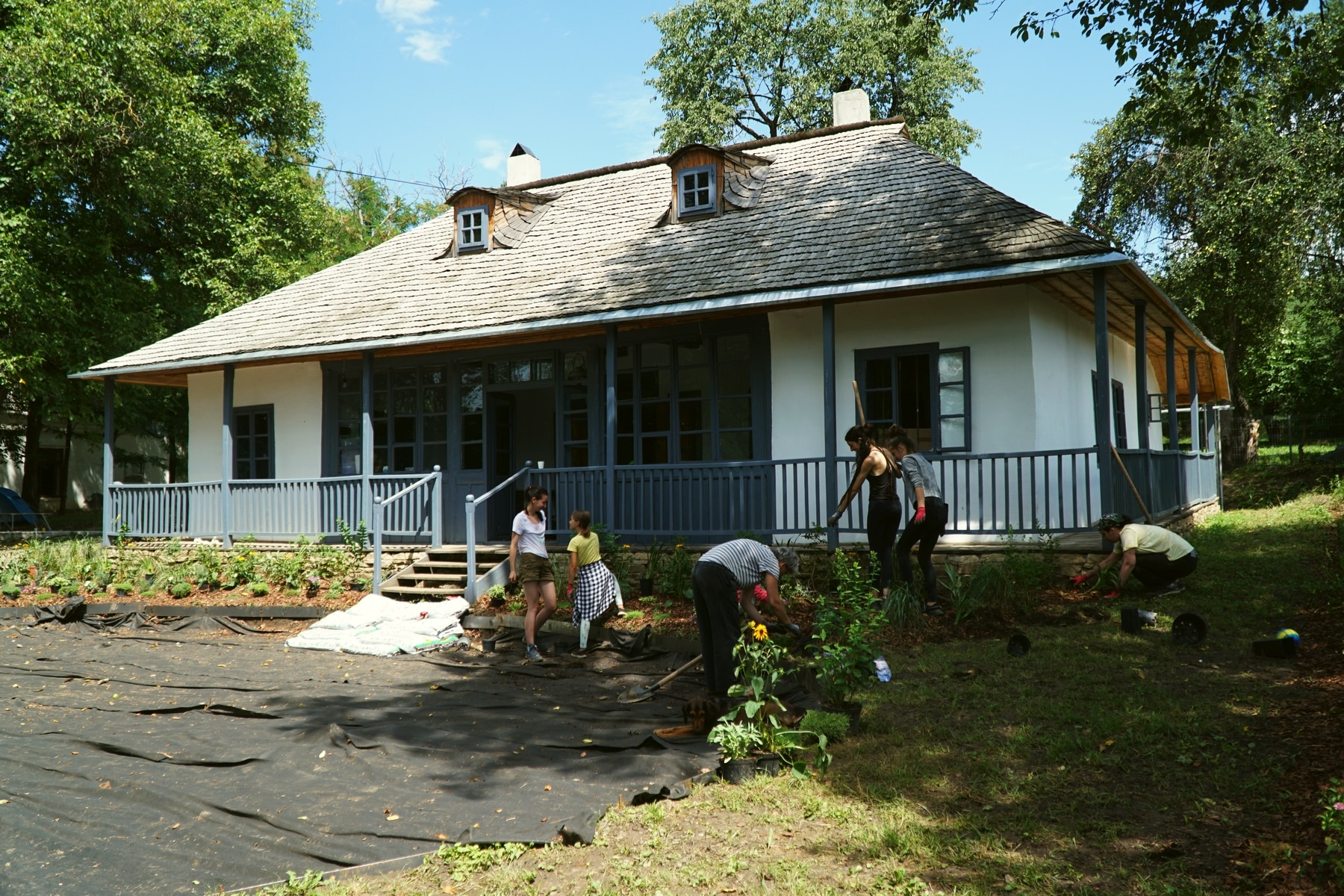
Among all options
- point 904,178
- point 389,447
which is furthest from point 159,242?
point 904,178

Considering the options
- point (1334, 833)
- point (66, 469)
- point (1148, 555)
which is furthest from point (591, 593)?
point (66, 469)

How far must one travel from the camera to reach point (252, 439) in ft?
54.3

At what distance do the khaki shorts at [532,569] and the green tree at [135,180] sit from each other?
14166 mm

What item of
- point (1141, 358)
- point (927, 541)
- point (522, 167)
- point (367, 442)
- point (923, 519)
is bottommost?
point (927, 541)

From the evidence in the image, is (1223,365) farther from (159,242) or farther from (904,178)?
(159,242)

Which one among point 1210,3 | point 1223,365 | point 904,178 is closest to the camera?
point 1210,3

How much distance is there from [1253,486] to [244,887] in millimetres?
25367

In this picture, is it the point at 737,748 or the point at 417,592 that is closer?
the point at 737,748

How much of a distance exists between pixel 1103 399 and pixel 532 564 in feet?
20.2

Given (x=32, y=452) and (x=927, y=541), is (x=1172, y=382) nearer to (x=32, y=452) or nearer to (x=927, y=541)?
(x=927, y=541)

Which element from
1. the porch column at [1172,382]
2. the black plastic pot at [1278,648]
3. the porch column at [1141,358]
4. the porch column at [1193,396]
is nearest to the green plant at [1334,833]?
the black plastic pot at [1278,648]

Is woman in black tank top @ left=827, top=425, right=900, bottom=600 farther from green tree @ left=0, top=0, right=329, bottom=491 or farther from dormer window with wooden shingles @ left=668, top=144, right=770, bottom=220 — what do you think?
green tree @ left=0, top=0, right=329, bottom=491

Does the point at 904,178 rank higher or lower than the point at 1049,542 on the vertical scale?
higher

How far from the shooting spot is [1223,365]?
21.2 metres
